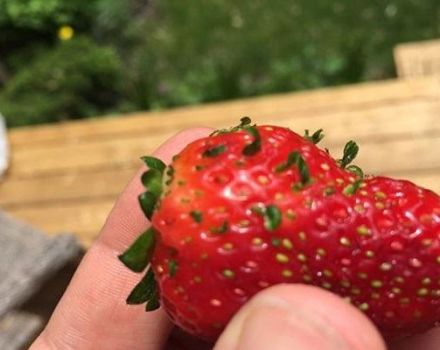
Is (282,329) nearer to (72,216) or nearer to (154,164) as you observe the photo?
(154,164)

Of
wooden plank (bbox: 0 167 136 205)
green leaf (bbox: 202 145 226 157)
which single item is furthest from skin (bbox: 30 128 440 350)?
wooden plank (bbox: 0 167 136 205)

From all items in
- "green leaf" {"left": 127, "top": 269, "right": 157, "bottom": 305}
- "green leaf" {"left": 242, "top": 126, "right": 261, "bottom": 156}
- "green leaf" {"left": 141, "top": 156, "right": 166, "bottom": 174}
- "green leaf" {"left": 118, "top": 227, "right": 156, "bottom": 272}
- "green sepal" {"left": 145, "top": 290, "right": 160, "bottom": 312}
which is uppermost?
"green leaf" {"left": 242, "top": 126, "right": 261, "bottom": 156}

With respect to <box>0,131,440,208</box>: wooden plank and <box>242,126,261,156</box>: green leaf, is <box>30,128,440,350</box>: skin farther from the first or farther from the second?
<box>0,131,440,208</box>: wooden plank

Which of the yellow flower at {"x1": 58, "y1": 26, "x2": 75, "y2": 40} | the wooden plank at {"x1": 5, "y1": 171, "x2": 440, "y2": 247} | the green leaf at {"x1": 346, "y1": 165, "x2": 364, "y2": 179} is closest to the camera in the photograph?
the green leaf at {"x1": 346, "y1": 165, "x2": 364, "y2": 179}

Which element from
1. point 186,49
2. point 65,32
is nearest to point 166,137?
point 186,49

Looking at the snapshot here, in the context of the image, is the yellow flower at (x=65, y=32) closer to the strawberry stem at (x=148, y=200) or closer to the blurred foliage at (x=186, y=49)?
the blurred foliage at (x=186, y=49)

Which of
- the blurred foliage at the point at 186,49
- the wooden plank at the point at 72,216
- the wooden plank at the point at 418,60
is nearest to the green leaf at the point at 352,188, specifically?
the wooden plank at the point at 72,216

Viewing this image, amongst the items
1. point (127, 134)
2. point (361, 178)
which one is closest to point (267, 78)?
point (127, 134)
